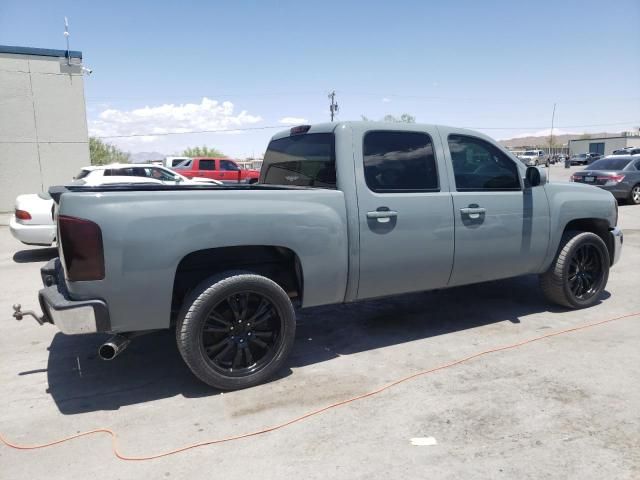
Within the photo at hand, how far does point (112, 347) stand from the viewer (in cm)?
329

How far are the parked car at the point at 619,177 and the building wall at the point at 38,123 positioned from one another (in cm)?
1786

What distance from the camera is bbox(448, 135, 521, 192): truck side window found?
4590 millimetres

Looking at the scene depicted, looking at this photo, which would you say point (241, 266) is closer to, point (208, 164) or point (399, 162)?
point (399, 162)

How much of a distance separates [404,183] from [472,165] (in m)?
0.86

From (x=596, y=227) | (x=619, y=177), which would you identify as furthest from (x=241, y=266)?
(x=619, y=177)

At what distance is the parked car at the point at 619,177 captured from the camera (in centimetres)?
1581

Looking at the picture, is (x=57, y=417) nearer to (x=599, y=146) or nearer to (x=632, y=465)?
(x=632, y=465)

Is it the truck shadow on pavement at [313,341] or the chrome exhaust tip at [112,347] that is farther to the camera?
the truck shadow on pavement at [313,341]

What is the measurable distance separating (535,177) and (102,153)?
50.0 meters

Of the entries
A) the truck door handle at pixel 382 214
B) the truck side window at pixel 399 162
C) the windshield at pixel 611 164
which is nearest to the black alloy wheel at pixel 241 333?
the truck door handle at pixel 382 214

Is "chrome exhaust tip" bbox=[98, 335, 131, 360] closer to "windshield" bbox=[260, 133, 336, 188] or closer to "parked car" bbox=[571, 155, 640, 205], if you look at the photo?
"windshield" bbox=[260, 133, 336, 188]

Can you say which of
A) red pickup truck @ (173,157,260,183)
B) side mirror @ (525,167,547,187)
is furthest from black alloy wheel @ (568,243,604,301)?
red pickup truck @ (173,157,260,183)

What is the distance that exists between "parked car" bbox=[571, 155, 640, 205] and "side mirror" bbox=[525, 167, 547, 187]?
12.7 metres

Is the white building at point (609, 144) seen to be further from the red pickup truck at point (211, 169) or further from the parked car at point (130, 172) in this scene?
the parked car at point (130, 172)
